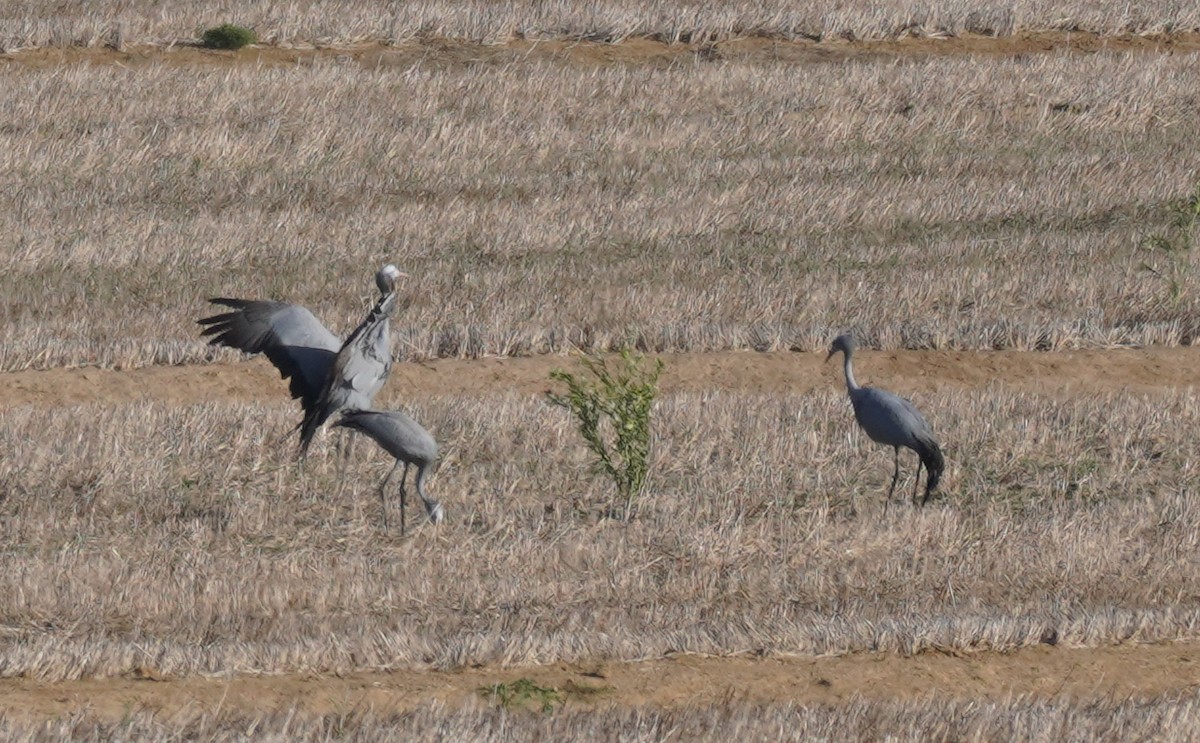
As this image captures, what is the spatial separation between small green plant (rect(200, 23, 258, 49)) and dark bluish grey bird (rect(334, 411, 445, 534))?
496 inches

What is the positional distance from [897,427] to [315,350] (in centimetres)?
296

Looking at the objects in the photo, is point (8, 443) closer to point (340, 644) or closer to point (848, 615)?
point (340, 644)

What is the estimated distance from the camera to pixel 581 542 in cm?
877

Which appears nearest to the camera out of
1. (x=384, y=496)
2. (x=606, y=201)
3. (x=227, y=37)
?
Result: (x=384, y=496)

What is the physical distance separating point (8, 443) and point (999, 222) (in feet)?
30.5

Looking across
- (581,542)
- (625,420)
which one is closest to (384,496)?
(625,420)

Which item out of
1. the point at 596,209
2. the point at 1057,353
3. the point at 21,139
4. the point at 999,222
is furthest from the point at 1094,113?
the point at 21,139

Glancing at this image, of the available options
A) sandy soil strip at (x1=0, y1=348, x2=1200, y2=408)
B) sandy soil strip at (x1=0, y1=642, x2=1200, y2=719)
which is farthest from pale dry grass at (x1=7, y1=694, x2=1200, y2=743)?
sandy soil strip at (x1=0, y1=348, x2=1200, y2=408)

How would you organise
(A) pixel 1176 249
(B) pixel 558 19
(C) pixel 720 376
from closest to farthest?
(C) pixel 720 376
(A) pixel 1176 249
(B) pixel 558 19

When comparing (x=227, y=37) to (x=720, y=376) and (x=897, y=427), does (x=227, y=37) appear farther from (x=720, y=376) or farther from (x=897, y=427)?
(x=897, y=427)

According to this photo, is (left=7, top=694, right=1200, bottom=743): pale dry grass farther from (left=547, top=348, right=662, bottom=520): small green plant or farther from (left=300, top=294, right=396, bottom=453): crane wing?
(left=300, top=294, right=396, bottom=453): crane wing

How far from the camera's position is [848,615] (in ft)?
25.7

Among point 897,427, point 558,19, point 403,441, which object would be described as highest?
point 558,19

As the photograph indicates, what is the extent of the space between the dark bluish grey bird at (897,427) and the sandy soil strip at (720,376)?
2.59 metres
